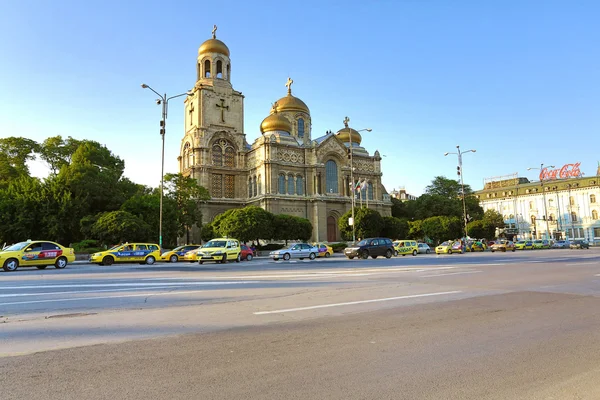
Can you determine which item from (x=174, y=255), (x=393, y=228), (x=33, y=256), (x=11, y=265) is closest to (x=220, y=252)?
(x=174, y=255)

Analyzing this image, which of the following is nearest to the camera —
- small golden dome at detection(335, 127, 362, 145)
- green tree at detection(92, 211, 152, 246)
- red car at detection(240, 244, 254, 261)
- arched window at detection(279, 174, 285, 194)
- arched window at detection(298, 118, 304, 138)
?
red car at detection(240, 244, 254, 261)

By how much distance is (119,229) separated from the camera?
34.4 m

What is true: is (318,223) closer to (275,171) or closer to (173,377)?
(275,171)

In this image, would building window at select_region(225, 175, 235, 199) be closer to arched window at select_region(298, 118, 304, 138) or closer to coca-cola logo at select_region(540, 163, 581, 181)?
arched window at select_region(298, 118, 304, 138)

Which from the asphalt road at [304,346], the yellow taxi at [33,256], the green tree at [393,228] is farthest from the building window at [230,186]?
the asphalt road at [304,346]

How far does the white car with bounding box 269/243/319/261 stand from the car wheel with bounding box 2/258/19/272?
1575 cm

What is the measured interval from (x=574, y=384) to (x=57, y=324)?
738cm

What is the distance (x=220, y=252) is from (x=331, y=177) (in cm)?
3820

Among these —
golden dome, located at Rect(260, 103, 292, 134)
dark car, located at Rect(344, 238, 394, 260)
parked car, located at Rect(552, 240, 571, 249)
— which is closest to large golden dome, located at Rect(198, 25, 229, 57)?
golden dome, located at Rect(260, 103, 292, 134)

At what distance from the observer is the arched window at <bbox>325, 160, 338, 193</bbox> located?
62.5m

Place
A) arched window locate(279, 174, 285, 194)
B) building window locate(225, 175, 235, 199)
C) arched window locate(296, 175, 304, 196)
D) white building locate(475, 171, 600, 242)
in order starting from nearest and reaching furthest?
Answer: arched window locate(279, 174, 285, 194) → arched window locate(296, 175, 304, 196) → building window locate(225, 175, 235, 199) → white building locate(475, 171, 600, 242)

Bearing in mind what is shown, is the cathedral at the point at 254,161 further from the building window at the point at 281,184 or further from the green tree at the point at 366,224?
the green tree at the point at 366,224

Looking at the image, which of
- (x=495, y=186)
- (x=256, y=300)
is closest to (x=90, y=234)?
(x=256, y=300)

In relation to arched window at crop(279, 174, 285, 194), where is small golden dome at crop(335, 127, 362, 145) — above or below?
above
